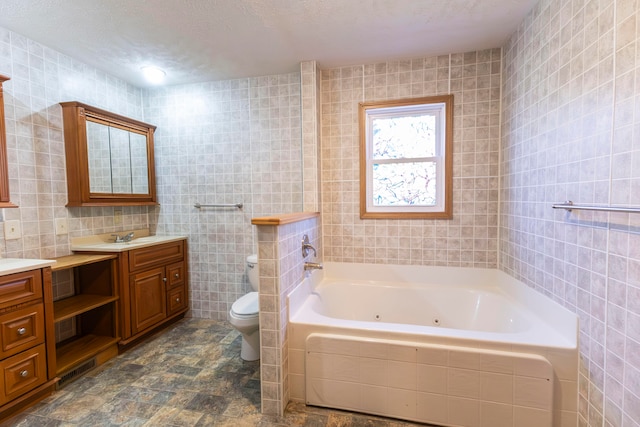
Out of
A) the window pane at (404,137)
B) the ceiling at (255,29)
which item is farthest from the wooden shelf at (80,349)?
the window pane at (404,137)

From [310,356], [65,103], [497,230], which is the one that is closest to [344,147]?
[497,230]

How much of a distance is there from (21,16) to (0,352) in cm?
198

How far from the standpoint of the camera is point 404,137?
8.15 ft

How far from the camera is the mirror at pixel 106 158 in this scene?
2.23 m

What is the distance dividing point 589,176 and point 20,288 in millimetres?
2999

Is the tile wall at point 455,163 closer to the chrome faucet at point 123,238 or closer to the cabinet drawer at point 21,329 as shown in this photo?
the chrome faucet at point 123,238

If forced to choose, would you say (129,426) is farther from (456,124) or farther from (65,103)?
(456,124)

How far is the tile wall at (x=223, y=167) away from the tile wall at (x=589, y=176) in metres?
1.79

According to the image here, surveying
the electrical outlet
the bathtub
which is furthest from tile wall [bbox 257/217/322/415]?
the electrical outlet

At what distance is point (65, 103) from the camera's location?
2182mm

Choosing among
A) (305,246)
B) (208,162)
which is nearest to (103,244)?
(208,162)

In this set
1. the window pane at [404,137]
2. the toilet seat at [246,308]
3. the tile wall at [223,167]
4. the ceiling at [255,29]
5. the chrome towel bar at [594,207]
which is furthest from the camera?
the tile wall at [223,167]

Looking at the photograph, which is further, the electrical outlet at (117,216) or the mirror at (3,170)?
the electrical outlet at (117,216)

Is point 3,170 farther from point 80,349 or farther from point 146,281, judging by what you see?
point 80,349
